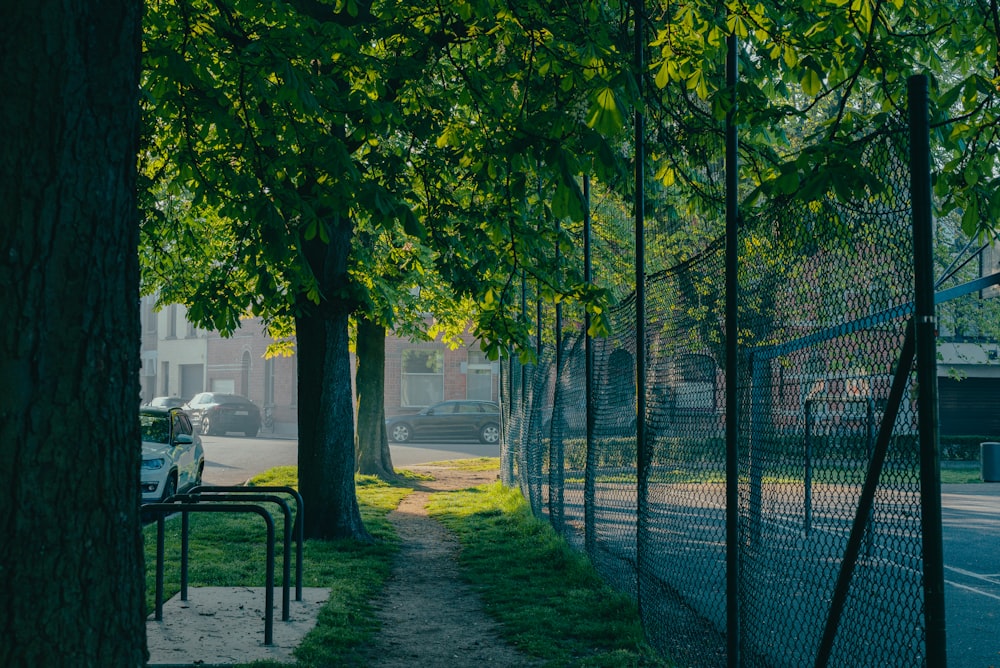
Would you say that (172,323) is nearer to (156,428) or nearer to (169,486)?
(156,428)

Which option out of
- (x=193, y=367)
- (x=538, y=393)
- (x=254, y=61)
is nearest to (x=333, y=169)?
(x=254, y=61)

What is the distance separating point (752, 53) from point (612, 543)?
4.26 meters

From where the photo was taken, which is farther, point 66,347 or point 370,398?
point 370,398

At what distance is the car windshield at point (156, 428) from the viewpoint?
14.7 metres

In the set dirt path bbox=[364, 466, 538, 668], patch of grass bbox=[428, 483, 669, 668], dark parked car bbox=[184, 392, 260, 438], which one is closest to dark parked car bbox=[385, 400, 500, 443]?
dark parked car bbox=[184, 392, 260, 438]

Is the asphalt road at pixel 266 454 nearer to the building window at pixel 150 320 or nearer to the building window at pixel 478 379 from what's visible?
the building window at pixel 478 379

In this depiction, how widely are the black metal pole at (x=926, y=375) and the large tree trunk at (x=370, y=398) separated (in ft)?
58.8

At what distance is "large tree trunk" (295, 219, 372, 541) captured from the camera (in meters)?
11.4

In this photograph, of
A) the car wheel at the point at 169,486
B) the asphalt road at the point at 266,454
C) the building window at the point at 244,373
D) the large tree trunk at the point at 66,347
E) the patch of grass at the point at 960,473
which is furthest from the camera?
the building window at the point at 244,373

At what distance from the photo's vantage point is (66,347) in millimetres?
3041

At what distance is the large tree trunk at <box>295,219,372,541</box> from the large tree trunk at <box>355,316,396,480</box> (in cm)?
903

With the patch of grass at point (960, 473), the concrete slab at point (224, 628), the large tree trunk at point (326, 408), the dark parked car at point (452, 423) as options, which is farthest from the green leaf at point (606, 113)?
the dark parked car at point (452, 423)

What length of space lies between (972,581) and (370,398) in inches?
516

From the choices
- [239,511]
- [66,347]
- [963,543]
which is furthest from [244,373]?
[66,347]
